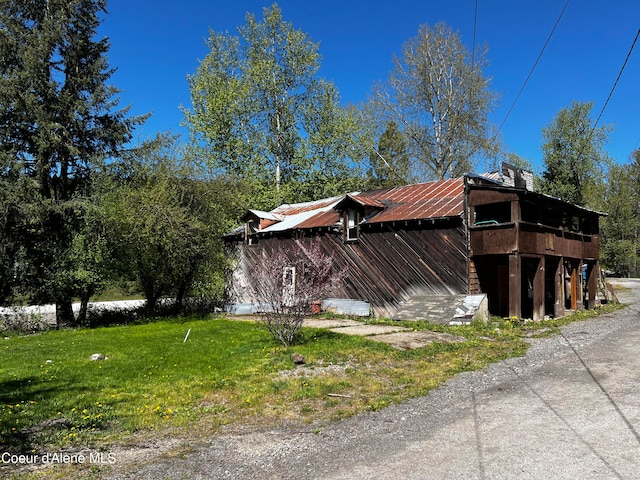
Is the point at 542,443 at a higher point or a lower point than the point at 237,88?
lower

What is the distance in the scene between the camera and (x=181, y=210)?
20.3 m

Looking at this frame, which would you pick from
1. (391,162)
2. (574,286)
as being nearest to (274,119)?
(391,162)

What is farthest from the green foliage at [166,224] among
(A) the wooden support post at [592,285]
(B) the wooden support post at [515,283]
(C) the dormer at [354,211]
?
(A) the wooden support post at [592,285]

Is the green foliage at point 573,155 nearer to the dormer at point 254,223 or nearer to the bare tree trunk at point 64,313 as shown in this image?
the dormer at point 254,223

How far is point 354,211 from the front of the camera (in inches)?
865

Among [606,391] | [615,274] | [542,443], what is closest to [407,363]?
[606,391]

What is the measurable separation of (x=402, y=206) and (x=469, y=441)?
1663 cm

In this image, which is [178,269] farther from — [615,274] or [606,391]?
[615,274]

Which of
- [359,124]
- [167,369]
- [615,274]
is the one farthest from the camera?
[615,274]

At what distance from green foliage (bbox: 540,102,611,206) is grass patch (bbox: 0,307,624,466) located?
34.5 meters

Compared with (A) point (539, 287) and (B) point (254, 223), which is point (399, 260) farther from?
(B) point (254, 223)

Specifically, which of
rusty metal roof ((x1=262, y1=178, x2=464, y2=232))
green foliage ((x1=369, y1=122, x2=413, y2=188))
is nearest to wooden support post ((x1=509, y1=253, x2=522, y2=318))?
rusty metal roof ((x1=262, y1=178, x2=464, y2=232))

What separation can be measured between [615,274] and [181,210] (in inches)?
2008

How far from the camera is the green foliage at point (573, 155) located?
42.6 m
